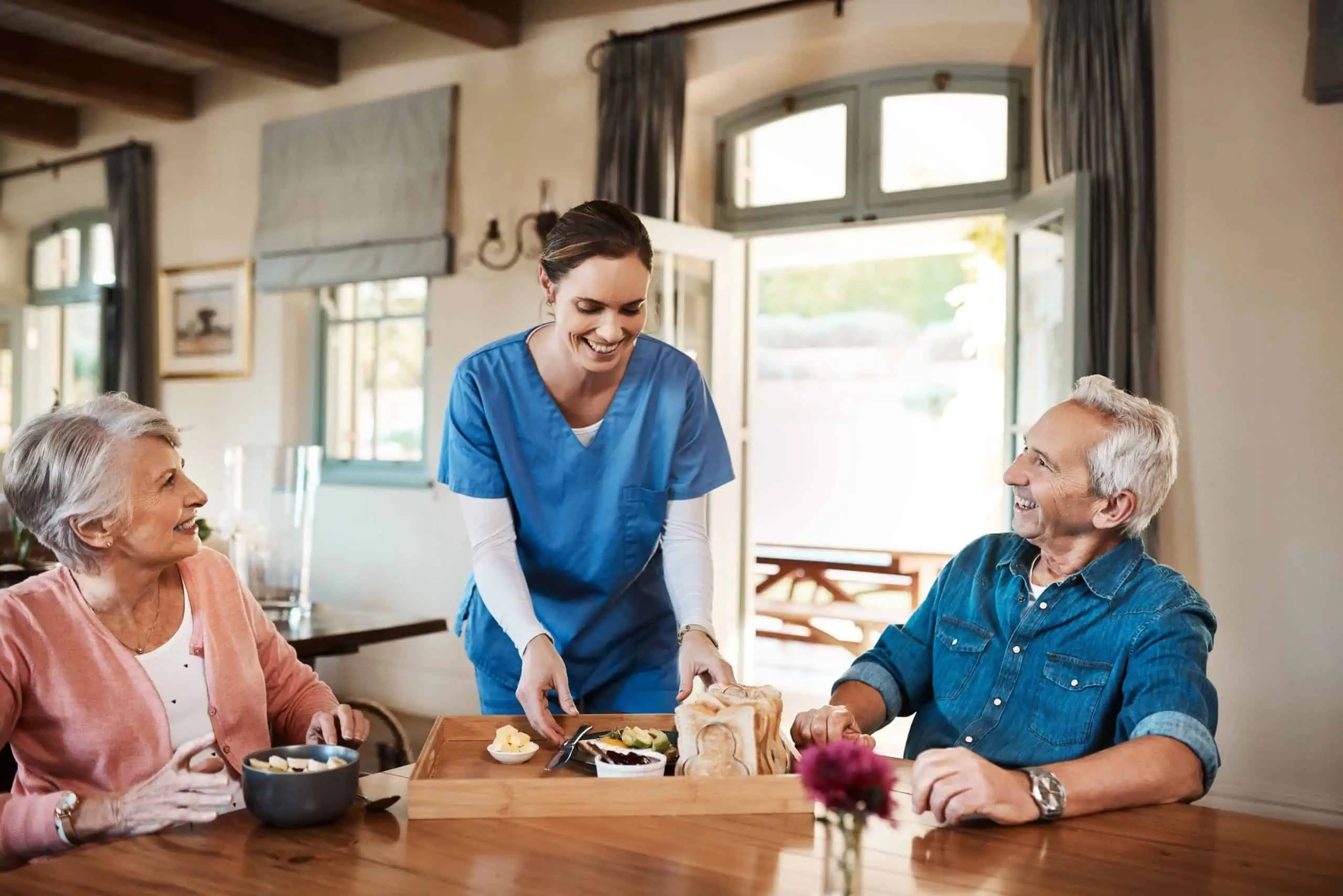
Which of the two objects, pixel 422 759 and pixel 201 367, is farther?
pixel 201 367

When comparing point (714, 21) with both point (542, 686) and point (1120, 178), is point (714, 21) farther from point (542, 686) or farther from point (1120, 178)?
point (542, 686)

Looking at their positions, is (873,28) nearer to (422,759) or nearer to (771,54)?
(771,54)

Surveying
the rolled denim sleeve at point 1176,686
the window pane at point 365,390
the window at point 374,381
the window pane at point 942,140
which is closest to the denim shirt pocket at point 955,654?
the rolled denim sleeve at point 1176,686

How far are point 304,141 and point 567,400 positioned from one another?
4072 mm

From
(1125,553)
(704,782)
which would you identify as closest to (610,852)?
(704,782)

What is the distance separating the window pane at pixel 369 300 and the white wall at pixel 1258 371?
11.2 feet

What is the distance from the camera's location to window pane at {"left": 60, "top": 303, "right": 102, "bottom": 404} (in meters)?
6.83

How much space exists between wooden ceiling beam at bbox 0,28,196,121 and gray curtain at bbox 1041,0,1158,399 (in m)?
4.51

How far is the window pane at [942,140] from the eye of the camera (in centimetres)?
425

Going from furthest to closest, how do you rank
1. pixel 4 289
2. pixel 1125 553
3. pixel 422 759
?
pixel 4 289 < pixel 1125 553 < pixel 422 759

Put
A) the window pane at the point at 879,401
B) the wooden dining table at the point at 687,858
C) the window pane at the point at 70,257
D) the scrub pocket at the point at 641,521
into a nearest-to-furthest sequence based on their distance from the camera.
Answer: the wooden dining table at the point at 687,858 < the scrub pocket at the point at 641,521 < the window pane at the point at 70,257 < the window pane at the point at 879,401

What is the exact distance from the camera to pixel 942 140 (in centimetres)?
432

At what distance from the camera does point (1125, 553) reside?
1.75 meters

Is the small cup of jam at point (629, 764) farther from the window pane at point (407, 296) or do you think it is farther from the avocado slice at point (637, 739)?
the window pane at point (407, 296)
